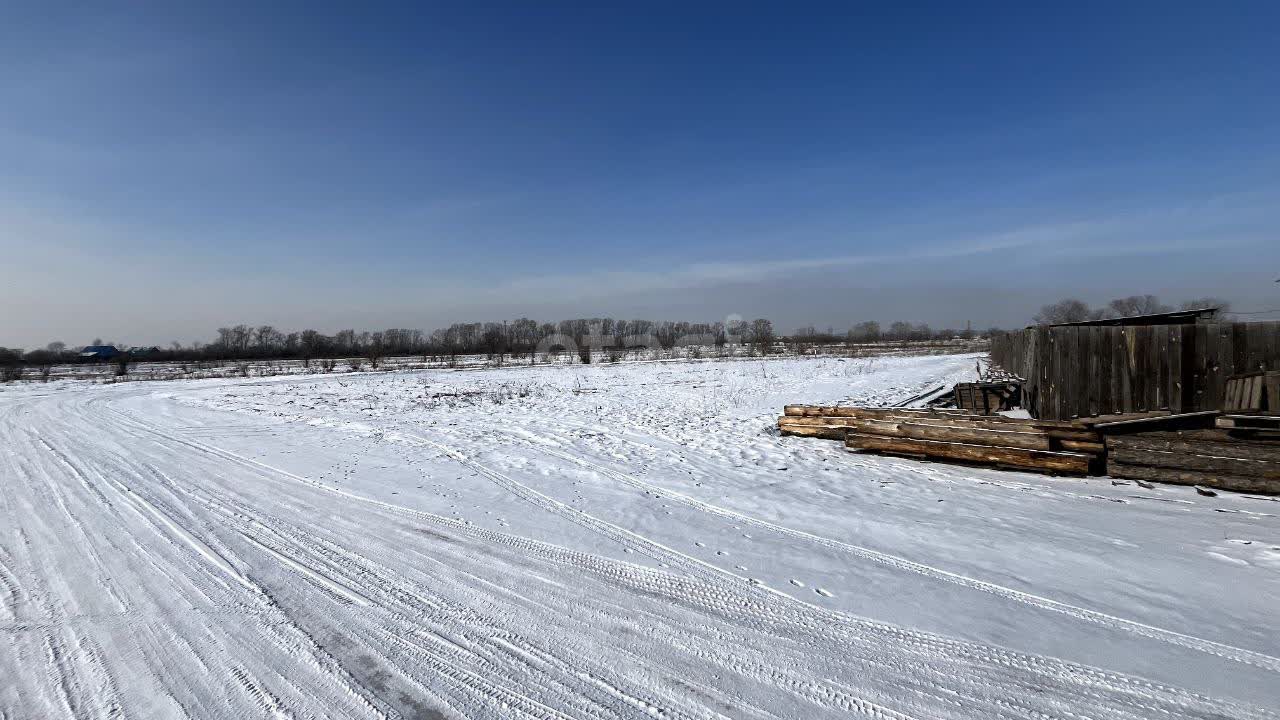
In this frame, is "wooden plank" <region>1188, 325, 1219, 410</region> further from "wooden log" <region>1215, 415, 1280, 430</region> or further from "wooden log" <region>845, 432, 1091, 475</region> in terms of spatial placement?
"wooden log" <region>845, 432, 1091, 475</region>

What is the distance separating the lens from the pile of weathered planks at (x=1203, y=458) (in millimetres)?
6309

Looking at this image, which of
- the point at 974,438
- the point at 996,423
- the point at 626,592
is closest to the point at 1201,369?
the point at 996,423

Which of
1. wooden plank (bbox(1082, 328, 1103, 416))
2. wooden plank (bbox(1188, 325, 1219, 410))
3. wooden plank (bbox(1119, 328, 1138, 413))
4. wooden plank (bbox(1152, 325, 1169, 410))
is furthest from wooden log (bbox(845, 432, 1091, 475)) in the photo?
wooden plank (bbox(1188, 325, 1219, 410))

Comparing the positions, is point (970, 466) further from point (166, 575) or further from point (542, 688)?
point (166, 575)

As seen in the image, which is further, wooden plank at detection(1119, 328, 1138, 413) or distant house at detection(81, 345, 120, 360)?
distant house at detection(81, 345, 120, 360)

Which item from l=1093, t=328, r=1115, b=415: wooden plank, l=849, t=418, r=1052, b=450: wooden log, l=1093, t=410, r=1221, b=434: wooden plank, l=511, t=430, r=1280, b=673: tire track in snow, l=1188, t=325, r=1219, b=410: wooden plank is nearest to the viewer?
l=511, t=430, r=1280, b=673: tire track in snow

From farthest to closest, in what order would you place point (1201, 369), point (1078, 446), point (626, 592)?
point (1201, 369) → point (1078, 446) → point (626, 592)

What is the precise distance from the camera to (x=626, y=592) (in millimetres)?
4312

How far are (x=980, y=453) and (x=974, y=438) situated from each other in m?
0.22

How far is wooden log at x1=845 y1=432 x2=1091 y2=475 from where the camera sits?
743 cm

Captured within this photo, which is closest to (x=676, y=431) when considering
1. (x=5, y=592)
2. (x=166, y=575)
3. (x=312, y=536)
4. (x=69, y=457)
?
(x=312, y=536)

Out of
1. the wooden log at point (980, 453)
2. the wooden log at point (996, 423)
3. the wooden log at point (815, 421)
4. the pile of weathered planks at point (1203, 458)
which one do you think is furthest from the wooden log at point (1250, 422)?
the wooden log at point (815, 421)

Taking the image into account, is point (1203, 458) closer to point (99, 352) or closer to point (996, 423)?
point (996, 423)

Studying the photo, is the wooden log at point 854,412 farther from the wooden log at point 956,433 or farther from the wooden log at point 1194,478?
the wooden log at point 1194,478
